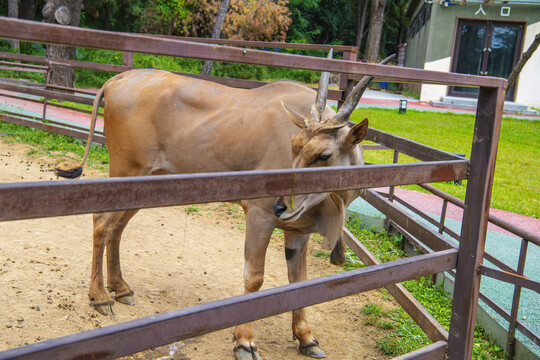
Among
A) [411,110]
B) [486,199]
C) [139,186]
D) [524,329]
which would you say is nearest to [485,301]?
[524,329]

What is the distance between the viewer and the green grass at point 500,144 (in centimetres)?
805

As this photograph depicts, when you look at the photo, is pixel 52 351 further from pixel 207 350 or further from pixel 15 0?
pixel 15 0

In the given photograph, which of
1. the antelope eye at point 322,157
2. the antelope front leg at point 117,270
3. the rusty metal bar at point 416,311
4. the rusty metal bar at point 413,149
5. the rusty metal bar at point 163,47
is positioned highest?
the rusty metal bar at point 163,47

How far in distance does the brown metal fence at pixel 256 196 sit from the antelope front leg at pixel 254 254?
119 cm

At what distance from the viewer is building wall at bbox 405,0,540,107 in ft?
60.7

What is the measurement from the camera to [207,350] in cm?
375

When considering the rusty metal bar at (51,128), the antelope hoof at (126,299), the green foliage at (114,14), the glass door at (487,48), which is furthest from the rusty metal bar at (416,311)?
the green foliage at (114,14)

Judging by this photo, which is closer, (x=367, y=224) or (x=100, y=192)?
(x=100, y=192)

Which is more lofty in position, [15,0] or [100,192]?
[15,0]

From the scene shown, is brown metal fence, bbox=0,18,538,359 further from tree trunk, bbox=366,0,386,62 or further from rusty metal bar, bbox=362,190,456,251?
tree trunk, bbox=366,0,386,62

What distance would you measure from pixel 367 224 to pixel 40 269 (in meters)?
3.65

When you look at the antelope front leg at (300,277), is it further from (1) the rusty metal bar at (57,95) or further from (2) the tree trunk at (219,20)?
(2) the tree trunk at (219,20)

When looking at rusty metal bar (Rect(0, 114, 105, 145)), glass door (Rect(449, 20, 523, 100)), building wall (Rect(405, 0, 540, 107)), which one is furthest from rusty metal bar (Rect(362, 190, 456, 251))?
glass door (Rect(449, 20, 523, 100))

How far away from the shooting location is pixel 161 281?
187 inches
